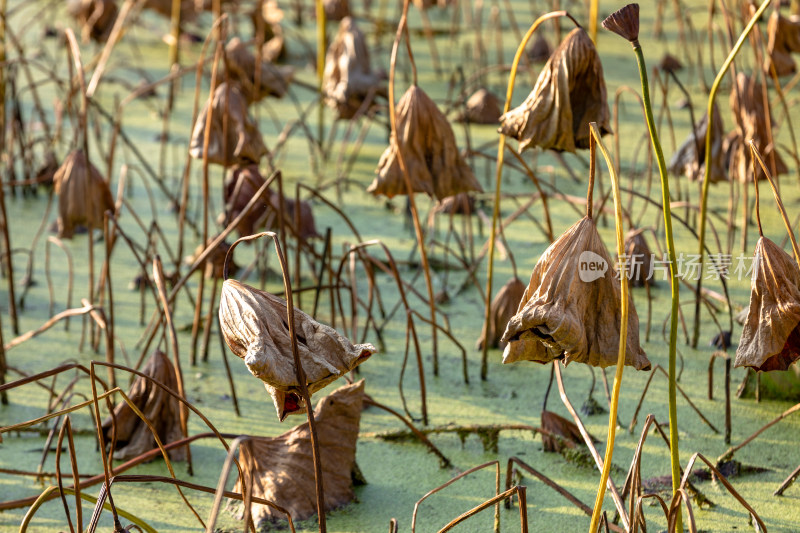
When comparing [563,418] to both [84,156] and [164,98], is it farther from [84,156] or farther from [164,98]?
[164,98]

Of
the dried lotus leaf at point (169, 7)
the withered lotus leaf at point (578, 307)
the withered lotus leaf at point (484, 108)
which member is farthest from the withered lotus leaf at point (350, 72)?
the withered lotus leaf at point (578, 307)

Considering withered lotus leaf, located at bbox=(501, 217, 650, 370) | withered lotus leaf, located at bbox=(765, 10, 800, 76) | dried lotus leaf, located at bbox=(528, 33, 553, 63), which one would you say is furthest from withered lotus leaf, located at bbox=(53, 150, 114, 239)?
dried lotus leaf, located at bbox=(528, 33, 553, 63)

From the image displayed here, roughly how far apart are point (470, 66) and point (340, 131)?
69 centimetres

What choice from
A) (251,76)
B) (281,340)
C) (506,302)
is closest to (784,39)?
Answer: (506,302)

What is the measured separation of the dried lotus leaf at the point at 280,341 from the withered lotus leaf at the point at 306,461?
0.39 m

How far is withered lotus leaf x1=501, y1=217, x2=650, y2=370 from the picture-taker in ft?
3.53

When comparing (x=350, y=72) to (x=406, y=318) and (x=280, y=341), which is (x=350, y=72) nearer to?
(x=406, y=318)

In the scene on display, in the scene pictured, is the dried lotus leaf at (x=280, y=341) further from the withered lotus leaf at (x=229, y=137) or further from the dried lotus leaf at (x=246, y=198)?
the dried lotus leaf at (x=246, y=198)

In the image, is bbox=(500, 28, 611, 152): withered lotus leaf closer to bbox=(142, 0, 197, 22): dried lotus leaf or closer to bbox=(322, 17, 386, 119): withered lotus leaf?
bbox=(322, 17, 386, 119): withered lotus leaf

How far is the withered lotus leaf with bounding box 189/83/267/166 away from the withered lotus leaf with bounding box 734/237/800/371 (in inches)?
39.9

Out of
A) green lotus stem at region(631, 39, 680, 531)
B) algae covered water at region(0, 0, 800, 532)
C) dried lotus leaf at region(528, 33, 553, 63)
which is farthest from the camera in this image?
dried lotus leaf at region(528, 33, 553, 63)

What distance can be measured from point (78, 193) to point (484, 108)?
146 cm

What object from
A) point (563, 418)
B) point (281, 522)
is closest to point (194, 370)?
point (281, 522)

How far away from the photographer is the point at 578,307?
1085 mm
